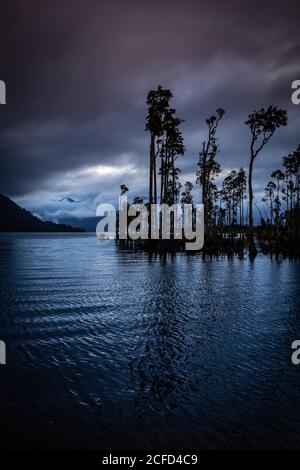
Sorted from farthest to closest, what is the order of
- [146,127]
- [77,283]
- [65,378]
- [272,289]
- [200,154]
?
[200,154] → [146,127] → [77,283] → [272,289] → [65,378]

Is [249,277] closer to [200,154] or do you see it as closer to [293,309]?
[293,309]

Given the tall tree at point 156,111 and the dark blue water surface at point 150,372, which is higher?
the tall tree at point 156,111

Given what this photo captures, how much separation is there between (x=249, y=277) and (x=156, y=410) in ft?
58.2

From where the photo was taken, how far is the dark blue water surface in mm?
5219

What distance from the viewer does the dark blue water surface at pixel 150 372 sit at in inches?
205

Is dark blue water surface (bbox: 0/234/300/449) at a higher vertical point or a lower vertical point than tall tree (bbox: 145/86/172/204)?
lower

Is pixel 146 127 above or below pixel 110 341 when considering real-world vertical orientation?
above

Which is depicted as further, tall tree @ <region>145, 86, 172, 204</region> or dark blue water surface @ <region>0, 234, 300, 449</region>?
tall tree @ <region>145, 86, 172, 204</region>

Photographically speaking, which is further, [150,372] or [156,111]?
[156,111]

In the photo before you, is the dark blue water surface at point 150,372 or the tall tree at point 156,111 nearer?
the dark blue water surface at point 150,372

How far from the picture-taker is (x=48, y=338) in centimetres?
986

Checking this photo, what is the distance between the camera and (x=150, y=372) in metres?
7.49
